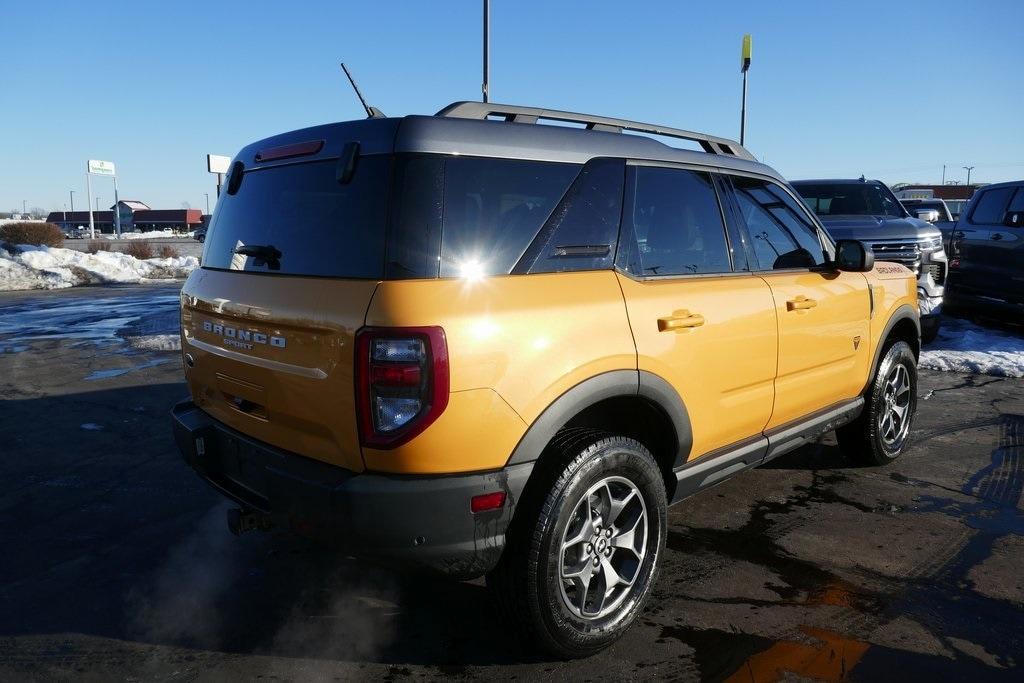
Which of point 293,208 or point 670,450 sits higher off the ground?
point 293,208

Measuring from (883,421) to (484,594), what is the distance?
119 inches

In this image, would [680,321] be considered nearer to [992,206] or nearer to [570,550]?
[570,550]

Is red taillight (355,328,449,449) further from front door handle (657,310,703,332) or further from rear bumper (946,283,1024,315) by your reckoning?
rear bumper (946,283,1024,315)

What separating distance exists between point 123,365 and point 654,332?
7091 mm

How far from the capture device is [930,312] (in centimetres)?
864

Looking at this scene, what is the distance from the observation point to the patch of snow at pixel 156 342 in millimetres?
9008

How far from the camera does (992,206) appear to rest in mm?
9406

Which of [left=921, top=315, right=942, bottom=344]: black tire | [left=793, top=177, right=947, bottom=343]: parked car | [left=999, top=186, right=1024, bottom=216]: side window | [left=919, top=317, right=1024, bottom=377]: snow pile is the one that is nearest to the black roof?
[left=793, top=177, right=947, bottom=343]: parked car

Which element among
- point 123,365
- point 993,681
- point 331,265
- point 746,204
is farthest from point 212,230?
point 123,365

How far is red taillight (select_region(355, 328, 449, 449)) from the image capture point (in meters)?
2.19

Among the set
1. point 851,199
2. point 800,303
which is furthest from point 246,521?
point 851,199

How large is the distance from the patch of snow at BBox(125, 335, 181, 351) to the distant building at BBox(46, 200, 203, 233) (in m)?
72.1

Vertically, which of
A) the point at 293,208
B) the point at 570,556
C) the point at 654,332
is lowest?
the point at 570,556

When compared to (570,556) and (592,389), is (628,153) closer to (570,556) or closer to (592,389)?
(592,389)
